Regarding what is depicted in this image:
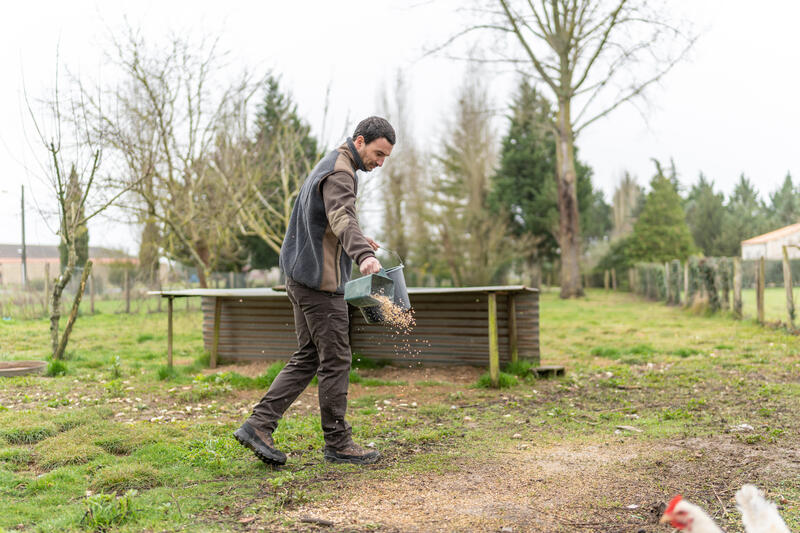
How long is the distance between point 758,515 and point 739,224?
42.9 meters

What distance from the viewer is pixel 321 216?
12.3 feet

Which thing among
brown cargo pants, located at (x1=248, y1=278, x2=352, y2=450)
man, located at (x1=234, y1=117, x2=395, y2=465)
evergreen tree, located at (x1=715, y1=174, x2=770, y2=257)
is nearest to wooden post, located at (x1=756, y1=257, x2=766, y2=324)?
man, located at (x1=234, y1=117, x2=395, y2=465)

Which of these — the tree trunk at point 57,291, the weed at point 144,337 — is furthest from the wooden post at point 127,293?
the tree trunk at point 57,291

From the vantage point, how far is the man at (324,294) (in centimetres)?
373

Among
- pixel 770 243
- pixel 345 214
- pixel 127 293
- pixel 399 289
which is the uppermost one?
pixel 770 243

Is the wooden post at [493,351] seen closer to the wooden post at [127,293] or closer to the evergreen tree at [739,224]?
the wooden post at [127,293]

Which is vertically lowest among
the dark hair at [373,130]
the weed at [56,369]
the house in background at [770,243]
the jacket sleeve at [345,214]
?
the weed at [56,369]

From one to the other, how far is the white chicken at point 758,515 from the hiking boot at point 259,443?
251 centimetres

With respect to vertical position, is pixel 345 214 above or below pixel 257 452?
above

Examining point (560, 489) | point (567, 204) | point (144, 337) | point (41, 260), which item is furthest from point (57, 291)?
point (567, 204)

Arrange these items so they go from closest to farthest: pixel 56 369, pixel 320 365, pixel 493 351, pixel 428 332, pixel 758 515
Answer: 1. pixel 758 515
2. pixel 320 365
3. pixel 493 351
4. pixel 56 369
5. pixel 428 332

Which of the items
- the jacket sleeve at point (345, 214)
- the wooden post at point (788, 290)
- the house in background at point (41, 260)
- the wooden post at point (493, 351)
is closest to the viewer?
the jacket sleeve at point (345, 214)

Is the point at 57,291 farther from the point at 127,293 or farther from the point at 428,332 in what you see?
the point at 127,293

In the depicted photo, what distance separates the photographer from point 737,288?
1342cm
